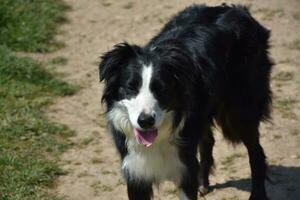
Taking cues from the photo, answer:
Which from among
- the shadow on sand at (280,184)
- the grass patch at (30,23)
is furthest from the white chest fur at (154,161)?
the grass patch at (30,23)

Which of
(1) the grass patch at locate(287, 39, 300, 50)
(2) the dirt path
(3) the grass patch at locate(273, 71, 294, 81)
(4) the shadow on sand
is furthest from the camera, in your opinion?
(1) the grass patch at locate(287, 39, 300, 50)

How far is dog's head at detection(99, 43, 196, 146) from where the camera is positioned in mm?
3662

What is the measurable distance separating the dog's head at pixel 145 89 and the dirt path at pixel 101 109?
1178 mm

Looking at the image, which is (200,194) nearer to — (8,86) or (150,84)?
(150,84)

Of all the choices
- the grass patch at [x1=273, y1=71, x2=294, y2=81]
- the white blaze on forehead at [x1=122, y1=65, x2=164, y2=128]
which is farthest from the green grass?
the grass patch at [x1=273, y1=71, x2=294, y2=81]

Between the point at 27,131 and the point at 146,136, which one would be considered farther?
the point at 27,131

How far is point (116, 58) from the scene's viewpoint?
151 inches

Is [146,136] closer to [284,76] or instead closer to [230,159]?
[230,159]

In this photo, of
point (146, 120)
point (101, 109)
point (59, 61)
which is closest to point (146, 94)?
point (146, 120)

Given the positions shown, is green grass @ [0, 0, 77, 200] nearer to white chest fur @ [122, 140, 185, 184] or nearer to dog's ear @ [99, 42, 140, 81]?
white chest fur @ [122, 140, 185, 184]

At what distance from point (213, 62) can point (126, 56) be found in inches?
25.9

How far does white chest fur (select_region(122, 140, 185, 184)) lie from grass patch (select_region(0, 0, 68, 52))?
12.9ft

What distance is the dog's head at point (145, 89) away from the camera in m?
3.66

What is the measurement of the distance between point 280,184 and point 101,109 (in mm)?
2028
